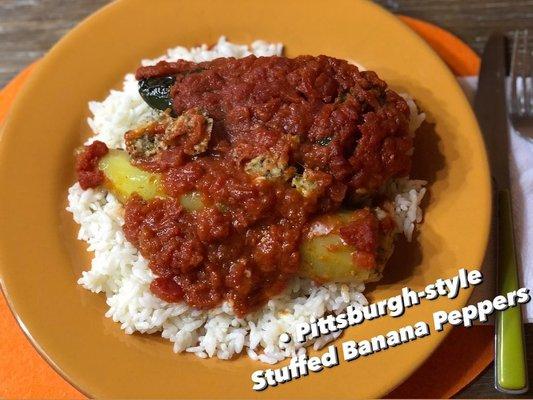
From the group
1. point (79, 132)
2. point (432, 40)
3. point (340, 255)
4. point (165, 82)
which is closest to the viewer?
point (340, 255)

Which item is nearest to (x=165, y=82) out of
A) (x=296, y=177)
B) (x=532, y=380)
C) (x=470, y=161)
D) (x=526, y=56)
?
(x=296, y=177)

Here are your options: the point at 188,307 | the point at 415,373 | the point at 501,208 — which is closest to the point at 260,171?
the point at 188,307

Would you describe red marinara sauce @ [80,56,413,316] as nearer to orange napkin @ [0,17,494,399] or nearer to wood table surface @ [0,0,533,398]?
orange napkin @ [0,17,494,399]

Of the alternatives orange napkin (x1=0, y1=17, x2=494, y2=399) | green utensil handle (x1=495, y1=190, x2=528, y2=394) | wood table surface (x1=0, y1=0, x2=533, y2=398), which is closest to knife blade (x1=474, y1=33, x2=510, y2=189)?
wood table surface (x1=0, y1=0, x2=533, y2=398)

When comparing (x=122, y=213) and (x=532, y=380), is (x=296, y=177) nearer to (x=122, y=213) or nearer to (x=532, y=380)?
(x=122, y=213)

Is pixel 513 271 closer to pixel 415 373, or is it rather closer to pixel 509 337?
pixel 509 337
